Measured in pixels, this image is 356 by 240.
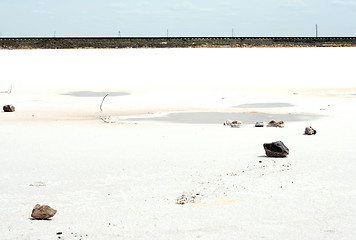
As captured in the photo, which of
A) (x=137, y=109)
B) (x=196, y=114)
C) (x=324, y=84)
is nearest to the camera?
(x=196, y=114)

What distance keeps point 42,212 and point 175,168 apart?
2.43 meters


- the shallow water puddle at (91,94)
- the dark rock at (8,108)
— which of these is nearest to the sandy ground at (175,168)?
the shallow water puddle at (91,94)

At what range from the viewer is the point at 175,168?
286 inches

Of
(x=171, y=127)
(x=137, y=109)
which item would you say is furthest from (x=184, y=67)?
(x=171, y=127)

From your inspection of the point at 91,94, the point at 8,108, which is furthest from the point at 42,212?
the point at 91,94

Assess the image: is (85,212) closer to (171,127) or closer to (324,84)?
(171,127)

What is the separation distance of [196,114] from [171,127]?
2.36m

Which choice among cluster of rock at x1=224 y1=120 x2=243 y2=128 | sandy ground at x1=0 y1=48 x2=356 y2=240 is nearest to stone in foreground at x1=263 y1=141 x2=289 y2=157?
sandy ground at x1=0 y1=48 x2=356 y2=240

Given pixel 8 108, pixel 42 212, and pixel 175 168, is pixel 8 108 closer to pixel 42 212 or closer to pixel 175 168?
pixel 175 168

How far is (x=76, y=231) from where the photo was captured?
15.9ft

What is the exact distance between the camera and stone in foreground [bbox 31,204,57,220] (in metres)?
5.13

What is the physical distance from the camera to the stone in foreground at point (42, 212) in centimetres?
513

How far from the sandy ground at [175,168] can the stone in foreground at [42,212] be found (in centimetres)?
7

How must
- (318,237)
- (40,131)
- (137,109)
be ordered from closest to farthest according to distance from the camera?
(318,237)
(40,131)
(137,109)
